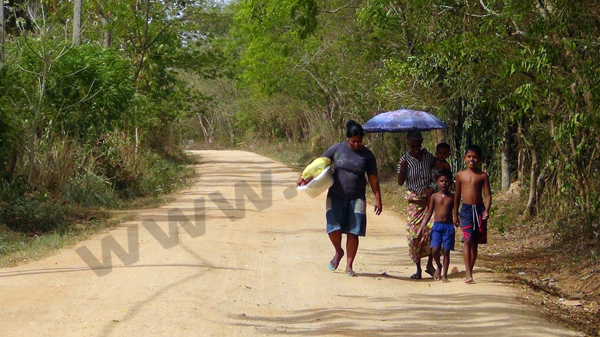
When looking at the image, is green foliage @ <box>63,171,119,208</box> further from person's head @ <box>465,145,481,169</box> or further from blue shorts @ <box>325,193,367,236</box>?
person's head @ <box>465,145,481,169</box>

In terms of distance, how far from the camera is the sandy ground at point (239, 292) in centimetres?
627

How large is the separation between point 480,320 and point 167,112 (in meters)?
23.2

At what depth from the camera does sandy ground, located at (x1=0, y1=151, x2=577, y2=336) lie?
627 centimetres

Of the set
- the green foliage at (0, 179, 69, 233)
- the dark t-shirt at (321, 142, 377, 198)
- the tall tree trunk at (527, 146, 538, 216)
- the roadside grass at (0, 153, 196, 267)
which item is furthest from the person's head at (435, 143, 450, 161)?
the green foliage at (0, 179, 69, 233)

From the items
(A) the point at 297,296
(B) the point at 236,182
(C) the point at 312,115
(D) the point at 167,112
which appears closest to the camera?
(A) the point at 297,296

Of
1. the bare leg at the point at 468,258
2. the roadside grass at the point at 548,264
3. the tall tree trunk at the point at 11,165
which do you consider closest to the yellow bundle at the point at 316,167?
the bare leg at the point at 468,258

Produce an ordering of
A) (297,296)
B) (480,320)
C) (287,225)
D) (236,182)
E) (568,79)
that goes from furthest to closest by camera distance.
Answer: (236,182) → (287,225) → (568,79) → (297,296) → (480,320)

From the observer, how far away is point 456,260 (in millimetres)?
10219

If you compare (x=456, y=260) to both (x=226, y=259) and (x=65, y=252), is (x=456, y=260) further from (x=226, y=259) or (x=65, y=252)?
(x=65, y=252)

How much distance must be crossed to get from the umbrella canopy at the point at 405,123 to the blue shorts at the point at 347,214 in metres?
1.35

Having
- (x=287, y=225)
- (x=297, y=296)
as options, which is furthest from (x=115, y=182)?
(x=297, y=296)

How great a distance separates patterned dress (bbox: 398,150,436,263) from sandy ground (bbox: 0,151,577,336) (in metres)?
0.44

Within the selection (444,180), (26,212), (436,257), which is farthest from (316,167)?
(26,212)

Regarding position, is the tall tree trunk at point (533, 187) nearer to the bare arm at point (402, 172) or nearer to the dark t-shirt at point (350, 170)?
the bare arm at point (402, 172)
